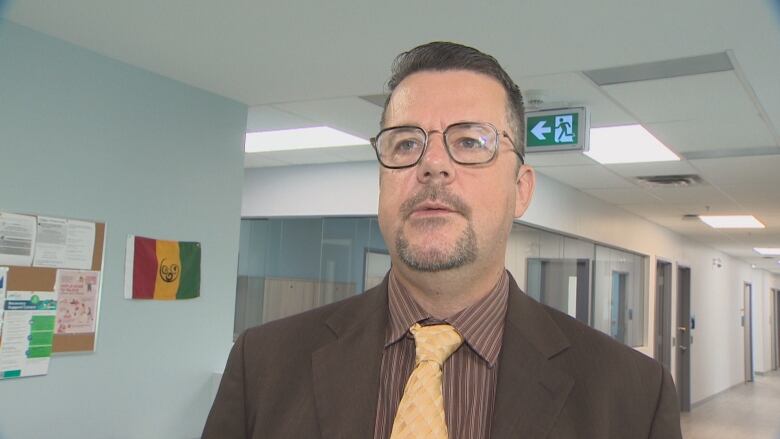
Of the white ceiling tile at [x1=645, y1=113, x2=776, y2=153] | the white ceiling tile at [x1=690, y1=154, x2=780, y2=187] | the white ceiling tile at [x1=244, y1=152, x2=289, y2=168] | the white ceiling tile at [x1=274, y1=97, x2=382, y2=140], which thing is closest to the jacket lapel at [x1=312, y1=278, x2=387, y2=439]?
the white ceiling tile at [x1=274, y1=97, x2=382, y2=140]

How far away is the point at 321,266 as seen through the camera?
20.7ft

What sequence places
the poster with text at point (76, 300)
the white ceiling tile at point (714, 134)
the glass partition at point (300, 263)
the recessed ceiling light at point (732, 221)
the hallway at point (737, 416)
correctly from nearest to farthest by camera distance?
the poster with text at point (76, 300)
the white ceiling tile at point (714, 134)
the glass partition at point (300, 263)
the hallway at point (737, 416)
the recessed ceiling light at point (732, 221)

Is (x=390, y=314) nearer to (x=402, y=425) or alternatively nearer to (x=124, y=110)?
(x=402, y=425)

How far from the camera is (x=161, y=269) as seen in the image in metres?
3.69

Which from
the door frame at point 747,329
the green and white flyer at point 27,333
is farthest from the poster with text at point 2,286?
the door frame at point 747,329

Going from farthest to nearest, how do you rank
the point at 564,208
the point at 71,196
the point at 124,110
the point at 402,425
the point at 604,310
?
the point at 604,310
the point at 564,208
the point at 124,110
the point at 71,196
the point at 402,425

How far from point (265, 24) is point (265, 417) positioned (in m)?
2.14

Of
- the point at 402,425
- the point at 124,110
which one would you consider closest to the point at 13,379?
the point at 124,110

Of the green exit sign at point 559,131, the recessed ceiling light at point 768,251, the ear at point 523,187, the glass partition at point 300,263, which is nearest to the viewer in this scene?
the ear at point 523,187

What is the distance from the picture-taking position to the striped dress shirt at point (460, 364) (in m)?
1.14

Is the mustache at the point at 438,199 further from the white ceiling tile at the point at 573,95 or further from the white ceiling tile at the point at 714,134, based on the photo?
the white ceiling tile at the point at 714,134

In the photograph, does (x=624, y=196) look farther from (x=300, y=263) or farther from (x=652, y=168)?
(x=300, y=263)

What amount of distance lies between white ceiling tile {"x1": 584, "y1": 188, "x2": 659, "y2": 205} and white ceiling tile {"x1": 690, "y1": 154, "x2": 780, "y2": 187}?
0.91 meters

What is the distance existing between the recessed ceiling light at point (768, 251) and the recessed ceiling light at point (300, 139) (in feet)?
31.6
